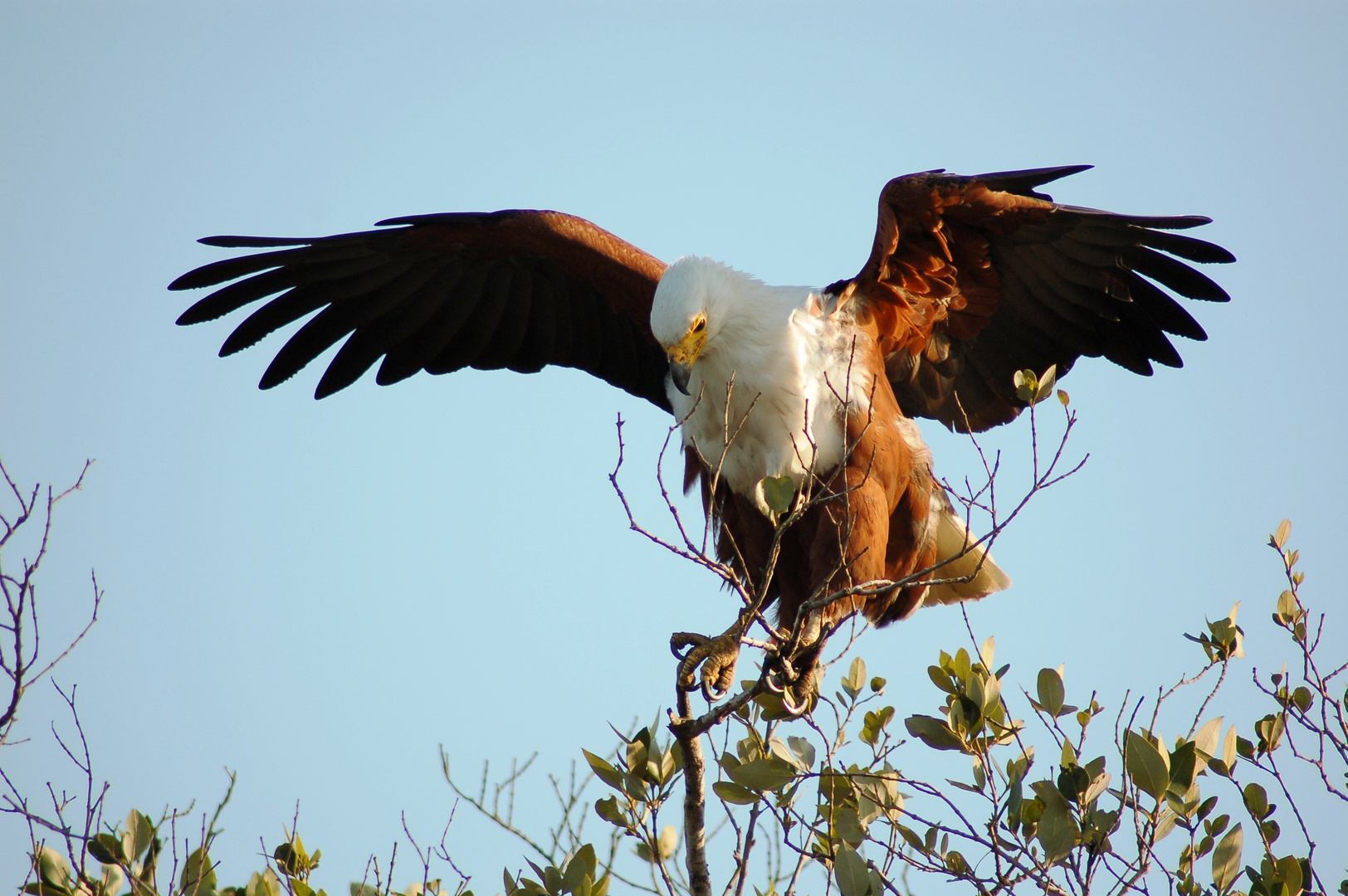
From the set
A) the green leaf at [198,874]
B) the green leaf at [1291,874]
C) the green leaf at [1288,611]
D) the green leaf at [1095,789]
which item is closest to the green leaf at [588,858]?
the green leaf at [198,874]

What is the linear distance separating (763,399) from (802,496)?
43cm

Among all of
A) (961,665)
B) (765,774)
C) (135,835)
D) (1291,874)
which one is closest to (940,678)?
(961,665)

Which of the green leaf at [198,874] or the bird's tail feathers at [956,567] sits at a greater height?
the bird's tail feathers at [956,567]

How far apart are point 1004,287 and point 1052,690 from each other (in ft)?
7.14

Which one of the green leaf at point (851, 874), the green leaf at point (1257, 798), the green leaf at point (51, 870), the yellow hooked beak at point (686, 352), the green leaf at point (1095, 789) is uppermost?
the yellow hooked beak at point (686, 352)

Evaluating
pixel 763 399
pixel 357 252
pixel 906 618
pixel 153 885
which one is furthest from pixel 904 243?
pixel 153 885

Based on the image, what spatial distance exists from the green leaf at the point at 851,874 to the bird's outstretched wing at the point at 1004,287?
1.95 metres

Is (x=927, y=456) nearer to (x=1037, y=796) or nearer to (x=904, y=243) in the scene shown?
(x=904, y=243)

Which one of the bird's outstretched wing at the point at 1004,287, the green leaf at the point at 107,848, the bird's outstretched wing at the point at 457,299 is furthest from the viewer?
the bird's outstretched wing at the point at 457,299

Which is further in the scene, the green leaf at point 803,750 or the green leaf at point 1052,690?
the green leaf at point 803,750

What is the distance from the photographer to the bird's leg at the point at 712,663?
165 inches

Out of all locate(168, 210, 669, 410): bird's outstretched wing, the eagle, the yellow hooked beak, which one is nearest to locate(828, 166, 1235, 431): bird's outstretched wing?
the eagle

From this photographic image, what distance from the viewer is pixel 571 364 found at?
19.0 feet

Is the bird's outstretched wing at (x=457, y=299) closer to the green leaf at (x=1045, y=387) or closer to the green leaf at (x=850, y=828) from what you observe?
the green leaf at (x=1045, y=387)
